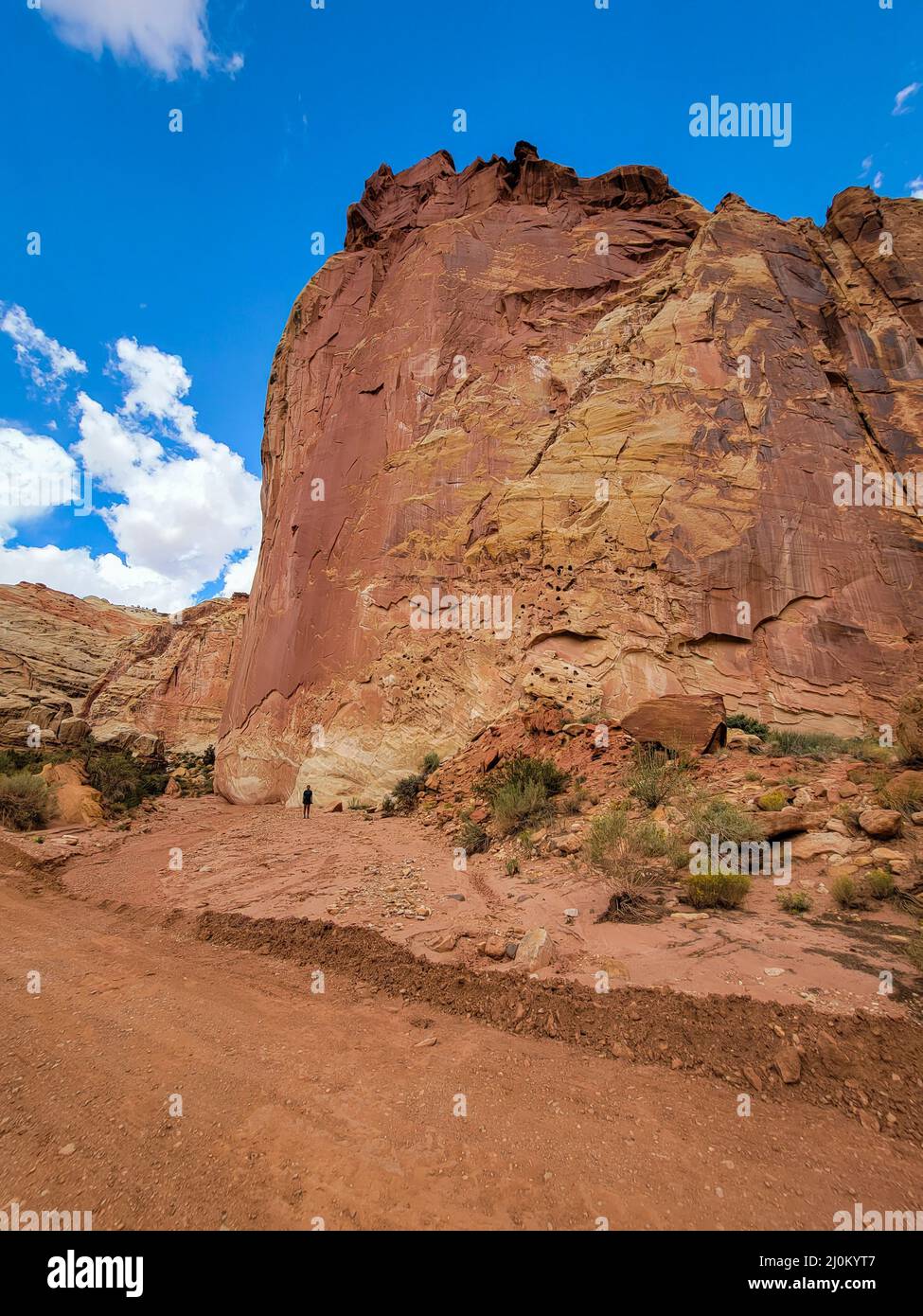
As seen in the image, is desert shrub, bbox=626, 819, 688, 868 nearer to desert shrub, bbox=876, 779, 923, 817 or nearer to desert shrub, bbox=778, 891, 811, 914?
desert shrub, bbox=778, 891, 811, 914

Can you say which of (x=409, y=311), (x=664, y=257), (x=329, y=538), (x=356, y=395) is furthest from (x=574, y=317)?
(x=329, y=538)

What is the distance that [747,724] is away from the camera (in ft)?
47.7

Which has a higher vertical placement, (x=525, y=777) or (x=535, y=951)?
(x=525, y=777)

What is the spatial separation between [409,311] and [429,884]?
21102mm

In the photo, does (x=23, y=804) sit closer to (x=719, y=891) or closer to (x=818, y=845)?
(x=719, y=891)

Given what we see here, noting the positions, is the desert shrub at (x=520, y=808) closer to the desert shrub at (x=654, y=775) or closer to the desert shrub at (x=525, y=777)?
the desert shrub at (x=525, y=777)

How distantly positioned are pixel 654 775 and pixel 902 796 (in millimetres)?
3425

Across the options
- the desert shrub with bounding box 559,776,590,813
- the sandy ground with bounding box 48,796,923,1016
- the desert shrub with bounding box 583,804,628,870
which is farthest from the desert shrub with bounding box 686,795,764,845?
the desert shrub with bounding box 559,776,590,813

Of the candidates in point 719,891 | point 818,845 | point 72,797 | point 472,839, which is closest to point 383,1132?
point 719,891

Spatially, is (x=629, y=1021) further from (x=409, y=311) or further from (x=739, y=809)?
(x=409, y=311)

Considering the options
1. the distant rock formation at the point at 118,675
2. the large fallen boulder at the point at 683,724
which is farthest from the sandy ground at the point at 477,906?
the distant rock formation at the point at 118,675

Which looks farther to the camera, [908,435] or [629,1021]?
[908,435]

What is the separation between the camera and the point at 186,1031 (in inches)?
169

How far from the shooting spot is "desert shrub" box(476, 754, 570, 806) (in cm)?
1092
